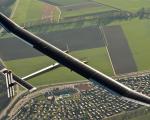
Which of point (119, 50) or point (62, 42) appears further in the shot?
point (62, 42)

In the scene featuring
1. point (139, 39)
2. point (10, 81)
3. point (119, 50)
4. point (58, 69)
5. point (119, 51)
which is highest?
point (10, 81)

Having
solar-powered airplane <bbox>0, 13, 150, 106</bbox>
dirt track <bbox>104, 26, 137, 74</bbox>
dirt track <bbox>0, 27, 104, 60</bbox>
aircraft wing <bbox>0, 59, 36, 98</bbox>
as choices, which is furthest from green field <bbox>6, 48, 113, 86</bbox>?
solar-powered airplane <bbox>0, 13, 150, 106</bbox>

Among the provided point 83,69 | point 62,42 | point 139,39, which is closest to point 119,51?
point 139,39

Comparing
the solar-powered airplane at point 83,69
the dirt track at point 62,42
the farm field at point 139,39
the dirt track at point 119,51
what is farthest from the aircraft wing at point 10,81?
the dirt track at point 62,42

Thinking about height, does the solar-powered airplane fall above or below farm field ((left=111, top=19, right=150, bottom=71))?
above

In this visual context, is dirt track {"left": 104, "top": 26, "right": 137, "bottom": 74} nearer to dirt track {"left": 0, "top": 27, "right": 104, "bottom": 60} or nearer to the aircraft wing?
dirt track {"left": 0, "top": 27, "right": 104, "bottom": 60}

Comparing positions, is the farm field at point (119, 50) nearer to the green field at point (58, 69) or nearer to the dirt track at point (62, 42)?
the green field at point (58, 69)

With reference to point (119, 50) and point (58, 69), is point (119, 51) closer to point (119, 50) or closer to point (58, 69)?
point (119, 50)
